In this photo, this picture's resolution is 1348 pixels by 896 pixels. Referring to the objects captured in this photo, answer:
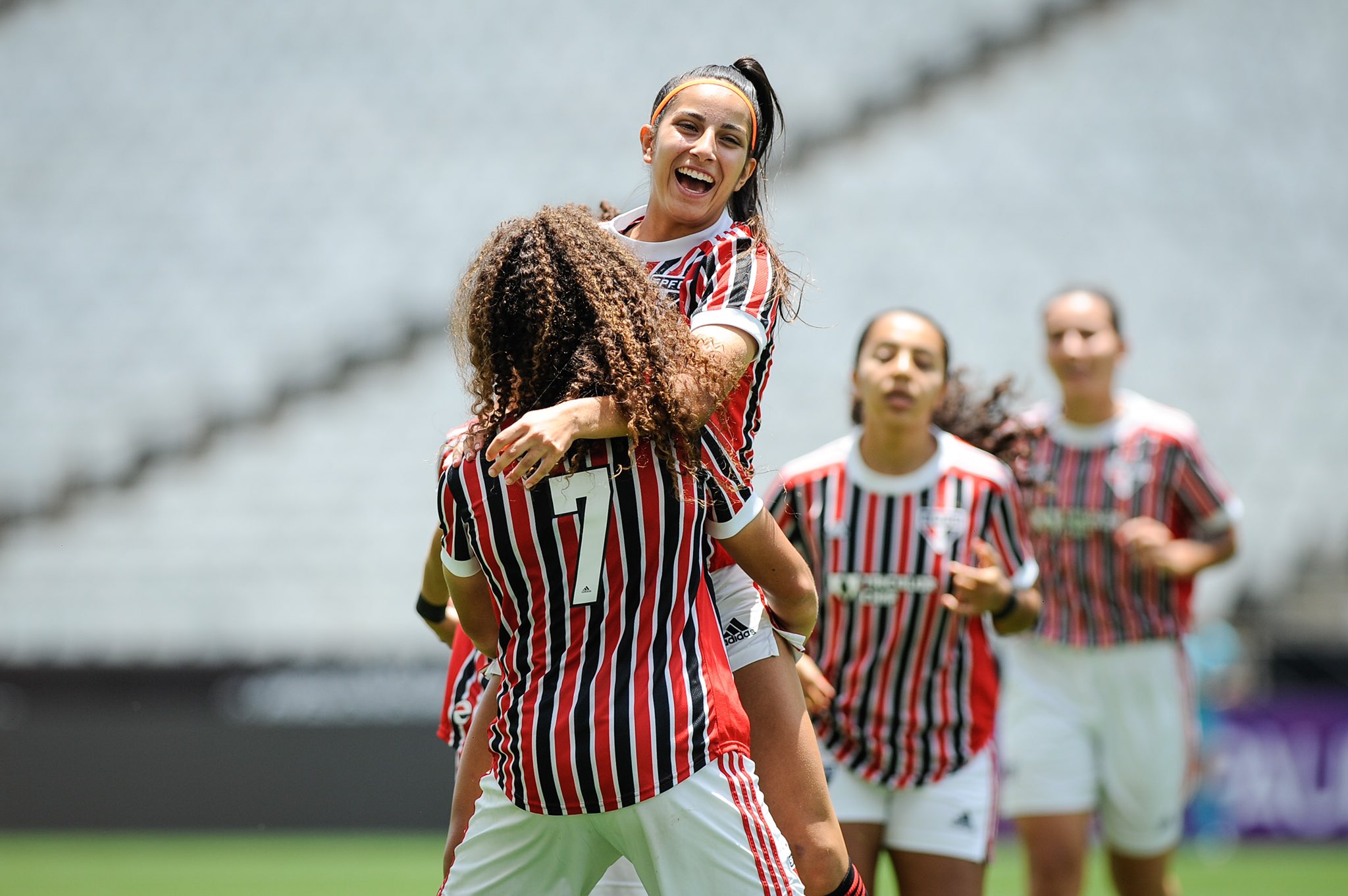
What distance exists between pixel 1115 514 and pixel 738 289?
2.93 m

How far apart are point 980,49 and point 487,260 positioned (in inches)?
440

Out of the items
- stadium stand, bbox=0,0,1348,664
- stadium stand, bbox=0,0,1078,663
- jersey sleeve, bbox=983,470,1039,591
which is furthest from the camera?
stadium stand, bbox=0,0,1348,664

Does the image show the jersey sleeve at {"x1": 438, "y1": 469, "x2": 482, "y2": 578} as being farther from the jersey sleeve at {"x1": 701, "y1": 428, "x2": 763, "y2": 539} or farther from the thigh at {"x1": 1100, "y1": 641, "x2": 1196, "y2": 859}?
the thigh at {"x1": 1100, "y1": 641, "x2": 1196, "y2": 859}

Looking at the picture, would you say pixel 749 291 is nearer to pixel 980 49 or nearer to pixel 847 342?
pixel 847 342

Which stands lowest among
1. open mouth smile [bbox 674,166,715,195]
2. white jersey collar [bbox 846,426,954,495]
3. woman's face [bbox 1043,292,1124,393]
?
white jersey collar [bbox 846,426,954,495]

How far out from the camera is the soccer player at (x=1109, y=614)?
508 centimetres

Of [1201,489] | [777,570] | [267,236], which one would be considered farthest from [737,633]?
[267,236]

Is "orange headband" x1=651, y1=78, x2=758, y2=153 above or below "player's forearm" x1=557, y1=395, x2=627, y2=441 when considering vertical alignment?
above

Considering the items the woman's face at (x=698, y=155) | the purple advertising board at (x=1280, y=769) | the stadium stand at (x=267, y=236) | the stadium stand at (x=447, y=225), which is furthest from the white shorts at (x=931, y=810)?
the stadium stand at (x=447, y=225)

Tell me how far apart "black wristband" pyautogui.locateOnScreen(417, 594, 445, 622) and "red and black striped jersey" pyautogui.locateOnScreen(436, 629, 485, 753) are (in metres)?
0.06

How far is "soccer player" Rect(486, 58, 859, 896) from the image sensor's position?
2797 mm

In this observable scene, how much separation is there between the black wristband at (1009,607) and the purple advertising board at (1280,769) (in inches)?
232

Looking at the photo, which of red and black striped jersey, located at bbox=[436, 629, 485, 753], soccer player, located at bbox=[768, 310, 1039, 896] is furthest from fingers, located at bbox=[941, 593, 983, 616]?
red and black striped jersey, located at bbox=[436, 629, 485, 753]

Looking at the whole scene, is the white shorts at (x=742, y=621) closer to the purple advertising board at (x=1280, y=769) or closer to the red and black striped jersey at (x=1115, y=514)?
the red and black striped jersey at (x=1115, y=514)
